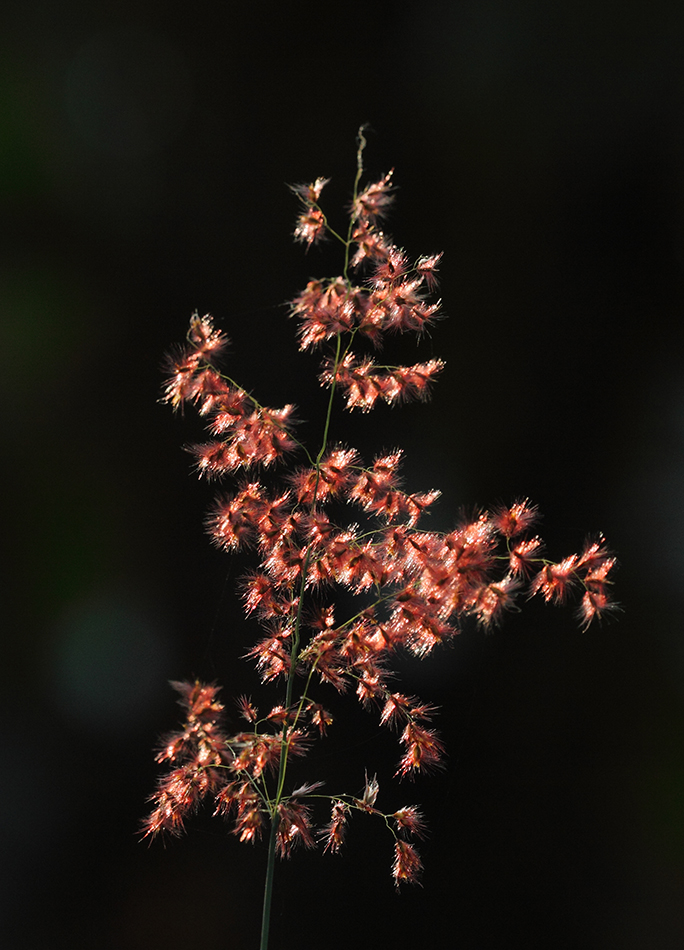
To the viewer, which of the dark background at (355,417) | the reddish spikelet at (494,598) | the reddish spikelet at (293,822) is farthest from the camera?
the dark background at (355,417)

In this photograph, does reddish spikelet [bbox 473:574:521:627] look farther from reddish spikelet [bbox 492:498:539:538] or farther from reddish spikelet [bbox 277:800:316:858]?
reddish spikelet [bbox 277:800:316:858]

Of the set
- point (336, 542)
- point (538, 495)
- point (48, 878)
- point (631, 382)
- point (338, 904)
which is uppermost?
point (631, 382)

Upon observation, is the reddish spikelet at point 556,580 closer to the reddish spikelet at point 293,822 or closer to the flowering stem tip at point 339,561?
the flowering stem tip at point 339,561

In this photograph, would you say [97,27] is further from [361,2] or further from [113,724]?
[113,724]

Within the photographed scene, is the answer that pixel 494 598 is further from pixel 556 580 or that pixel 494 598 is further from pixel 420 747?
pixel 420 747

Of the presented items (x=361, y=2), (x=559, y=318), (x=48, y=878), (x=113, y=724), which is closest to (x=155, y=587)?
(x=113, y=724)

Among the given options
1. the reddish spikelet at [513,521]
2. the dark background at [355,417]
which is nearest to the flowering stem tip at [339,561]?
the reddish spikelet at [513,521]

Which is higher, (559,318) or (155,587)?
(559,318)
